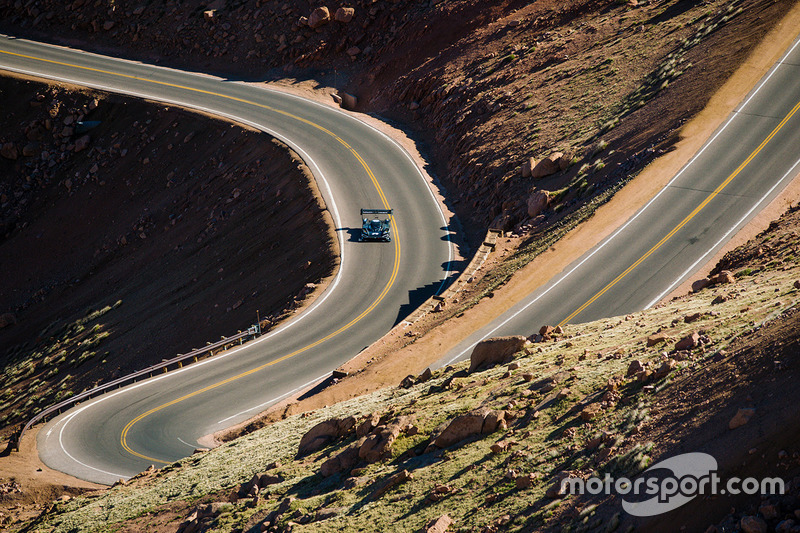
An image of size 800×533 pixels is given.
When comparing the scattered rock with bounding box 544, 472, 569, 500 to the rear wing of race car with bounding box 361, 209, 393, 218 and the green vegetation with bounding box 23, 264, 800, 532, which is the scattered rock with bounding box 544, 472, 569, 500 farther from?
the rear wing of race car with bounding box 361, 209, 393, 218

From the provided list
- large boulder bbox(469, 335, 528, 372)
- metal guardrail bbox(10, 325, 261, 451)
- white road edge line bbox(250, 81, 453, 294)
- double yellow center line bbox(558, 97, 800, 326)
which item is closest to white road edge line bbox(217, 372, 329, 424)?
metal guardrail bbox(10, 325, 261, 451)

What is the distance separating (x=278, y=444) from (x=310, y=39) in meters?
44.7

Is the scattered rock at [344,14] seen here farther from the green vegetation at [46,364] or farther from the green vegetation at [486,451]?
the green vegetation at [486,451]

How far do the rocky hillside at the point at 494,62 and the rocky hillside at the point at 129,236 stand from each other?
32.1 feet

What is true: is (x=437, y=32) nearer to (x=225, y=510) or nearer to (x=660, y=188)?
(x=660, y=188)

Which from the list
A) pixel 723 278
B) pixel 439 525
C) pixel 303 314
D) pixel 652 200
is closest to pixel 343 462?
pixel 439 525

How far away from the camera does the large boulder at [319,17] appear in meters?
60.6

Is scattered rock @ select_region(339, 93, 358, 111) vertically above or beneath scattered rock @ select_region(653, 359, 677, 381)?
above

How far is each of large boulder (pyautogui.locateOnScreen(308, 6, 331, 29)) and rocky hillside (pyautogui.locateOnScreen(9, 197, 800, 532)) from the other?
42.7 meters

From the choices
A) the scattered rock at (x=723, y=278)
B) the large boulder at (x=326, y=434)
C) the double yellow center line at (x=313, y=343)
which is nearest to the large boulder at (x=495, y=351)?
the large boulder at (x=326, y=434)

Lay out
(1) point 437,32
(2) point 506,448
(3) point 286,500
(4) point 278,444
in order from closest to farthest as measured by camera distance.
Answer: (2) point 506,448 < (3) point 286,500 < (4) point 278,444 < (1) point 437,32

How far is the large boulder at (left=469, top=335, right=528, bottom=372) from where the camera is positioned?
76.0 ft

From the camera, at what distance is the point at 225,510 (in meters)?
19.6

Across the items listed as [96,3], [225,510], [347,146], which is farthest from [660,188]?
[96,3]
